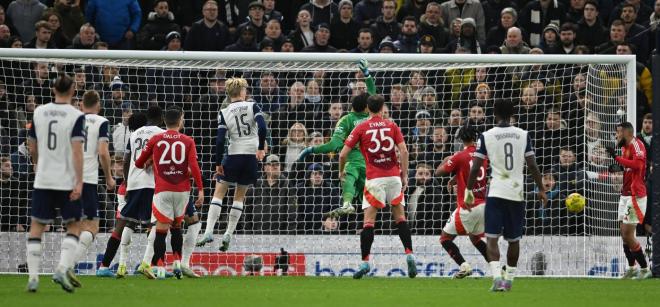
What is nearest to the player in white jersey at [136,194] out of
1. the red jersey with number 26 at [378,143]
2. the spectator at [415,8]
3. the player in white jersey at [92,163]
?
the player in white jersey at [92,163]

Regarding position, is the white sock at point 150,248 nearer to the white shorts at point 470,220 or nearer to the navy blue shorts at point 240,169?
the navy blue shorts at point 240,169

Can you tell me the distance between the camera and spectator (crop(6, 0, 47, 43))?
2339 cm

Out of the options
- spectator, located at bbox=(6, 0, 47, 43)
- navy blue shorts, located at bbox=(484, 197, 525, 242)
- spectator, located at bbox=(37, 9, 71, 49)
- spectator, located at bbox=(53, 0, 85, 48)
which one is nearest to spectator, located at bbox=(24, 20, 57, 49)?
spectator, located at bbox=(37, 9, 71, 49)

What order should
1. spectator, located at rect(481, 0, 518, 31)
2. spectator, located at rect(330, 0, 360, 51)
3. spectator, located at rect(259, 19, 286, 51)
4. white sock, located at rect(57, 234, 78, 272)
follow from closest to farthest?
white sock, located at rect(57, 234, 78, 272)
spectator, located at rect(259, 19, 286, 51)
spectator, located at rect(330, 0, 360, 51)
spectator, located at rect(481, 0, 518, 31)

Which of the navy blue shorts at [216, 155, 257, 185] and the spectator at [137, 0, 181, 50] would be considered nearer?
the navy blue shorts at [216, 155, 257, 185]

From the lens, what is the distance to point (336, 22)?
23.0 metres

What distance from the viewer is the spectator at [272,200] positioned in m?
19.6

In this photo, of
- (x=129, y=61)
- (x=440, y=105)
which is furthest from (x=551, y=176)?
(x=129, y=61)

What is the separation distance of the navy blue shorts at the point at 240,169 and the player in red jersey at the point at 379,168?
140cm

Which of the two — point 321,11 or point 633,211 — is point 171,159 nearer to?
point 633,211

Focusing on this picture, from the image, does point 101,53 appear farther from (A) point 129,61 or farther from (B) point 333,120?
(B) point 333,120

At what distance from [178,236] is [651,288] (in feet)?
20.8

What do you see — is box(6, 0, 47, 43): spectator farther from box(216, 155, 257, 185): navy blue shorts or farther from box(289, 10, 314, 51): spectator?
box(216, 155, 257, 185): navy blue shorts

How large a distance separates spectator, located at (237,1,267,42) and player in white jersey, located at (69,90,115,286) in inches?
298
